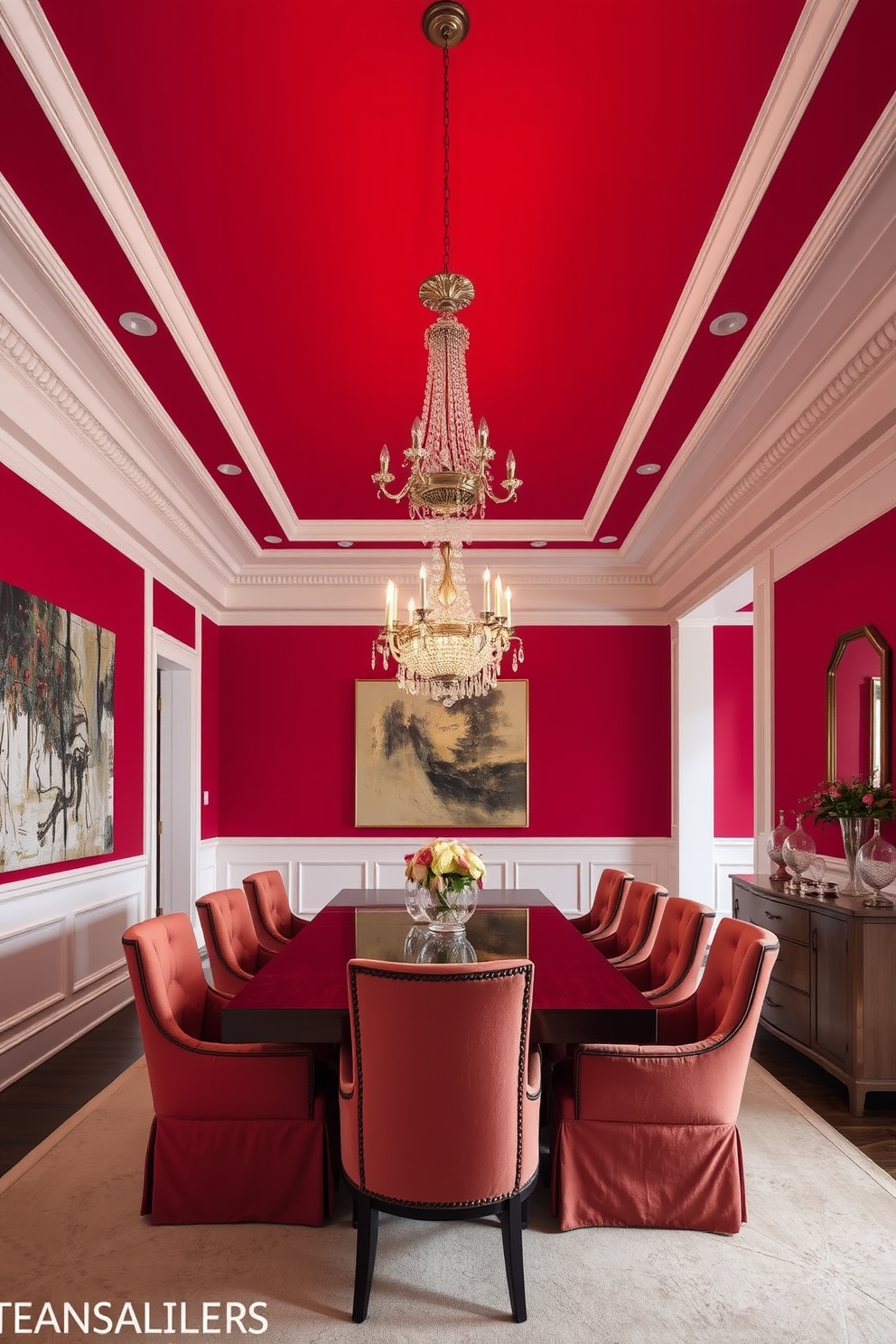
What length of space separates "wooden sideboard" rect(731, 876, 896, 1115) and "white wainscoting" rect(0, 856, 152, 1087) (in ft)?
11.6

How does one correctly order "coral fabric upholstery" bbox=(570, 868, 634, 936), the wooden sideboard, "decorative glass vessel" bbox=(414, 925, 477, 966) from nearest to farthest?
1. "decorative glass vessel" bbox=(414, 925, 477, 966)
2. the wooden sideboard
3. "coral fabric upholstery" bbox=(570, 868, 634, 936)

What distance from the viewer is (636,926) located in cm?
412

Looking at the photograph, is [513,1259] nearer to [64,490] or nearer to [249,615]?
[64,490]

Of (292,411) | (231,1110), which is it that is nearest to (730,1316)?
(231,1110)

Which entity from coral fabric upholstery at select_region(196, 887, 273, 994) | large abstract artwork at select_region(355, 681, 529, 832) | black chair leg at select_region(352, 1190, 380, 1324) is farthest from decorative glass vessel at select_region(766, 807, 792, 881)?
large abstract artwork at select_region(355, 681, 529, 832)

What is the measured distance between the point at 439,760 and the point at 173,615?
2582 millimetres

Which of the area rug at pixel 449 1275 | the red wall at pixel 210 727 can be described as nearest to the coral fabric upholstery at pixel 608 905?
the area rug at pixel 449 1275

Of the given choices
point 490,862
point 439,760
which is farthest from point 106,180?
point 490,862

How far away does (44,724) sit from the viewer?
422cm

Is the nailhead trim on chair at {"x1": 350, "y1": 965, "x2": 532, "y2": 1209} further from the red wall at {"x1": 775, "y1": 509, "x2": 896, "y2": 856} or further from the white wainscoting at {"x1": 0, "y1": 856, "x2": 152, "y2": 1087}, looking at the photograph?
the red wall at {"x1": 775, "y1": 509, "x2": 896, "y2": 856}

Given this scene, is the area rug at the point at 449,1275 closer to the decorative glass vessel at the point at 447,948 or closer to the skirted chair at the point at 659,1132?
the skirted chair at the point at 659,1132

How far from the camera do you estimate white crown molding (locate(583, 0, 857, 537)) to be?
2.28 m

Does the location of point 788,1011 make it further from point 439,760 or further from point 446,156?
point 439,760

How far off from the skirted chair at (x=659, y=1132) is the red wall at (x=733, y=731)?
557 centimetres
